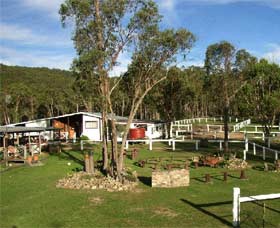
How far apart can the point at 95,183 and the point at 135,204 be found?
4.12 metres

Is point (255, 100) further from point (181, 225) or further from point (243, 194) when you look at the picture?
point (181, 225)

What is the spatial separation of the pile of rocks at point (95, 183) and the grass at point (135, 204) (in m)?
0.53

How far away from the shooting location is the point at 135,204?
15.0 m

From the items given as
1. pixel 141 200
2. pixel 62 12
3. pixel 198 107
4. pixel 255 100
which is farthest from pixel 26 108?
pixel 141 200

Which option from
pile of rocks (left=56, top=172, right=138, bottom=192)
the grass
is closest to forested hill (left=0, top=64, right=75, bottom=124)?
pile of rocks (left=56, top=172, right=138, bottom=192)

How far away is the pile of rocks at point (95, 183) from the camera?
1791 cm

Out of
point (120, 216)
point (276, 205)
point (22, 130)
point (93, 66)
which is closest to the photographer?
→ point (120, 216)

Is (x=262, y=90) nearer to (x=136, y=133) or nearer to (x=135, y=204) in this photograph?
(x=136, y=133)

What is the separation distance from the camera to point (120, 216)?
13.3m

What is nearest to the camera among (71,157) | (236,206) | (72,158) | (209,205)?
(236,206)

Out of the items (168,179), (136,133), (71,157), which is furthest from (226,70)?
(168,179)

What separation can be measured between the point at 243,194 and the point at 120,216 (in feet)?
20.0

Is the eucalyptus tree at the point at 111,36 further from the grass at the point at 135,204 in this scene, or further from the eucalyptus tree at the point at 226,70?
the eucalyptus tree at the point at 226,70

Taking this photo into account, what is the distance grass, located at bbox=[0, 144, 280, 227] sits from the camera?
41.3ft
